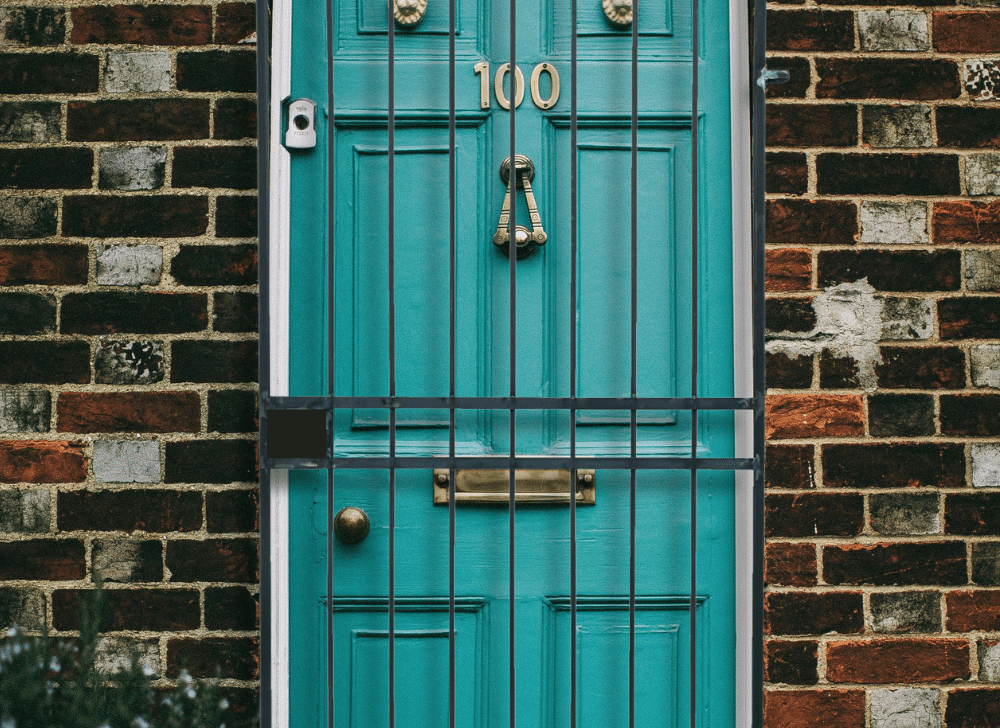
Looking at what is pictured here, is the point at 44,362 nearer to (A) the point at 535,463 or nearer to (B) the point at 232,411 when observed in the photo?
(B) the point at 232,411

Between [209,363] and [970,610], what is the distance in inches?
71.2

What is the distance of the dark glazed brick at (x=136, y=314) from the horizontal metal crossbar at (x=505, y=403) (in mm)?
324

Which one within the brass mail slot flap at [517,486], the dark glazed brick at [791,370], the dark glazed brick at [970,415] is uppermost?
the dark glazed brick at [791,370]

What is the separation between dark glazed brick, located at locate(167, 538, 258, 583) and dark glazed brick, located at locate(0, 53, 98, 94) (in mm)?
1070

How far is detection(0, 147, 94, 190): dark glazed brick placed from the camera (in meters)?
1.69

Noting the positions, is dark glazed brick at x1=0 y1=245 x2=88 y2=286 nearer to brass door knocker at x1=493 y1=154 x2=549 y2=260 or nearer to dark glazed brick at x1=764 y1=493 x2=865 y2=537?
brass door knocker at x1=493 y1=154 x2=549 y2=260

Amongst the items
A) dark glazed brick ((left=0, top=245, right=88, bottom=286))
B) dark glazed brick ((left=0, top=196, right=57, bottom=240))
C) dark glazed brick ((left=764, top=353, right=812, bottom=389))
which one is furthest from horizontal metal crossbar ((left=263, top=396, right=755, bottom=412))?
dark glazed brick ((left=0, top=196, right=57, bottom=240))

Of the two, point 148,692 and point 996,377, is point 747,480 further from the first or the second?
point 148,692

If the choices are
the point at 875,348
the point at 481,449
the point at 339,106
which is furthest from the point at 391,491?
the point at 875,348

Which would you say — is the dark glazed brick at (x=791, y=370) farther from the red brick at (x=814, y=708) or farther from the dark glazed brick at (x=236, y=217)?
the dark glazed brick at (x=236, y=217)

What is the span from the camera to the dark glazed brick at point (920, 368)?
65.6 inches

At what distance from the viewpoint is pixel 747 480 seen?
1705mm

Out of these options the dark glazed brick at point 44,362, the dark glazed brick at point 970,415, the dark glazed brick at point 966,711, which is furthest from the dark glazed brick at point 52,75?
the dark glazed brick at point 966,711

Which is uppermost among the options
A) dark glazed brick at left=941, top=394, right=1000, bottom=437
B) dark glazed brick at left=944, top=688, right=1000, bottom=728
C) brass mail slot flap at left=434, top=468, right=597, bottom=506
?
Result: dark glazed brick at left=941, top=394, right=1000, bottom=437
